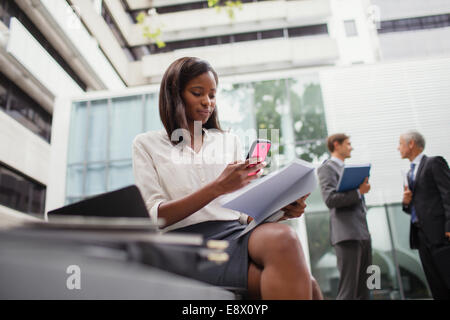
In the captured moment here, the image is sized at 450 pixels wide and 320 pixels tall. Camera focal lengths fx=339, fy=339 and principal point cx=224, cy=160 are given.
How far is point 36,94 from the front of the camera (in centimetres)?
938

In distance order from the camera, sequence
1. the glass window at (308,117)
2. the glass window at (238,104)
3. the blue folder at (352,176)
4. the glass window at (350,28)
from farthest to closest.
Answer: the glass window at (350,28)
the glass window at (238,104)
the glass window at (308,117)
the blue folder at (352,176)

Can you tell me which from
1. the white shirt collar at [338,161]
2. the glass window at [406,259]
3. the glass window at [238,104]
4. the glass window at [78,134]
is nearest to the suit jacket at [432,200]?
the white shirt collar at [338,161]

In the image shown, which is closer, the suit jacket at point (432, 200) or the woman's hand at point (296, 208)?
the woman's hand at point (296, 208)

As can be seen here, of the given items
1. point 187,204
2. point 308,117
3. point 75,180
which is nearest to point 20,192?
point 75,180

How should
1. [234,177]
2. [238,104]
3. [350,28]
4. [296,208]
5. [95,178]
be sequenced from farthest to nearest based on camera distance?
[350,28], [95,178], [238,104], [296,208], [234,177]

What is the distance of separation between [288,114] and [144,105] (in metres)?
3.05

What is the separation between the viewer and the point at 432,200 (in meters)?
2.75

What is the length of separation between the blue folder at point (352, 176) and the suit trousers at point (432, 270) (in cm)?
63

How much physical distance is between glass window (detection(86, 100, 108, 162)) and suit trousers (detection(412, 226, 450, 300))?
6.13 metres

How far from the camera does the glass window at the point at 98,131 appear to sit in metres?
7.26

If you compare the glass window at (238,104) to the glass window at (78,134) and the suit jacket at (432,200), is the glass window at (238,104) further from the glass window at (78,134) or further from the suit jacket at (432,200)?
the suit jacket at (432,200)

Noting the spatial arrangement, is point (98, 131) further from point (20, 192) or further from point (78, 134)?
point (20, 192)

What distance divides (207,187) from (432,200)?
2.50 metres
